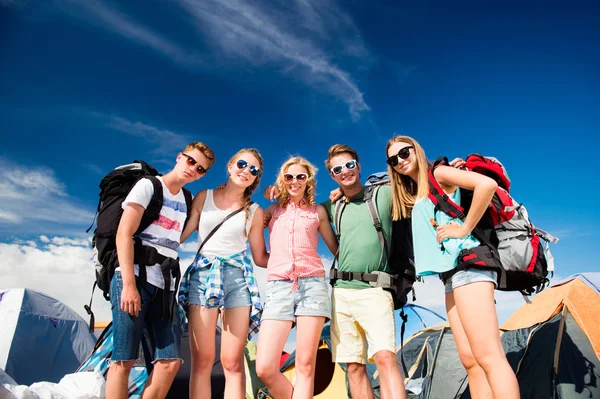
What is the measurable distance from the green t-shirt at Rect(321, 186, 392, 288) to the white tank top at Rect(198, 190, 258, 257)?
1024 millimetres

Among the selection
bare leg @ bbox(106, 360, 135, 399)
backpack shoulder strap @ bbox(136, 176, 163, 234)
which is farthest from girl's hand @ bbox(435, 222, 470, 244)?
bare leg @ bbox(106, 360, 135, 399)

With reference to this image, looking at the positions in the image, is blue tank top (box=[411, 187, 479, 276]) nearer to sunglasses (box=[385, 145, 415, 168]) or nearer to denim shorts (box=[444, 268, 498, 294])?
denim shorts (box=[444, 268, 498, 294])

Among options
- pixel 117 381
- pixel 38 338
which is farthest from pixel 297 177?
pixel 38 338

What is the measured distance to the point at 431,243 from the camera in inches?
138

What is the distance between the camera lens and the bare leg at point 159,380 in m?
3.67

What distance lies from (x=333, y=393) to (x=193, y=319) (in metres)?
4.14

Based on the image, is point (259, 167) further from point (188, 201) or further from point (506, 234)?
point (506, 234)

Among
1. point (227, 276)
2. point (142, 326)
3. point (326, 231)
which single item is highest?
point (326, 231)

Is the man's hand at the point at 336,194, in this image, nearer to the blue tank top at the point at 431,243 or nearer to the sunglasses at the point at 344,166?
the sunglasses at the point at 344,166

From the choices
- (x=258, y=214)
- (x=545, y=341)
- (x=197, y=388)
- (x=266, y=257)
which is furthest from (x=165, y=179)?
(x=545, y=341)

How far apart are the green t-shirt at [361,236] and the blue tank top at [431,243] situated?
23.5 inches

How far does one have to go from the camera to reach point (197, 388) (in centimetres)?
379

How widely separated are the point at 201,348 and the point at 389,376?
5.62 ft

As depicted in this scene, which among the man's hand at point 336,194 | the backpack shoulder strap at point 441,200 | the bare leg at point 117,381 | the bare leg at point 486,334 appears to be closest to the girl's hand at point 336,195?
the man's hand at point 336,194
